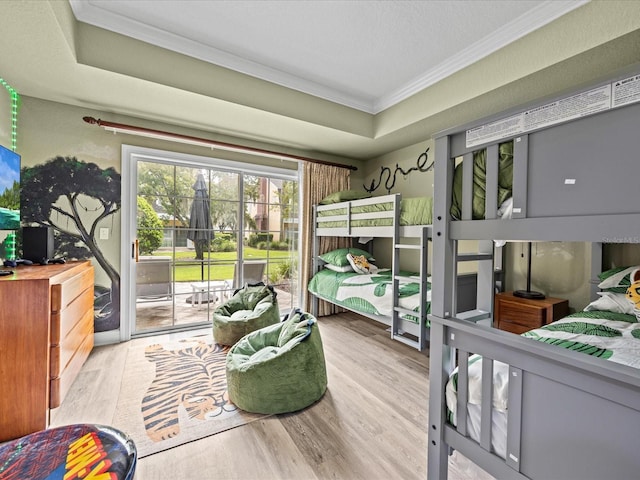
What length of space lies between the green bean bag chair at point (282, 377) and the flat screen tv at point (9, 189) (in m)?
2.07

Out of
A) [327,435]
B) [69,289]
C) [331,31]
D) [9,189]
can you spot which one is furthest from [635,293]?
[9,189]

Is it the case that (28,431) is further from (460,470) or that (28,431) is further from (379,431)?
(460,470)

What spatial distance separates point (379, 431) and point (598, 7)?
281cm

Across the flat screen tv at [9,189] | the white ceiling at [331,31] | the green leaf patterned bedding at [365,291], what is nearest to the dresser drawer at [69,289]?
the flat screen tv at [9,189]

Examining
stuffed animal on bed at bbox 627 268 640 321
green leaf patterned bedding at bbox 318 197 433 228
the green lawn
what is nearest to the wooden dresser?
the green lawn

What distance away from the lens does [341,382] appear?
7.49 ft

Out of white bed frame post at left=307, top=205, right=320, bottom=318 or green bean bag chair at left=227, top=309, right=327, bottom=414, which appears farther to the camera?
white bed frame post at left=307, top=205, right=320, bottom=318

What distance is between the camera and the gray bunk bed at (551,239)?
2.58 ft

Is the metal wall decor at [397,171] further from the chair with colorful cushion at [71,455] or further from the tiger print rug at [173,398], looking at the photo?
the chair with colorful cushion at [71,455]

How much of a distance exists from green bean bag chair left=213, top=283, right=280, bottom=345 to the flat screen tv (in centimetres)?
181

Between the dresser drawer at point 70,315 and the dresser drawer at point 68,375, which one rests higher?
the dresser drawer at point 70,315

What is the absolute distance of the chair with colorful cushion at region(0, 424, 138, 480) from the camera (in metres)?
0.98

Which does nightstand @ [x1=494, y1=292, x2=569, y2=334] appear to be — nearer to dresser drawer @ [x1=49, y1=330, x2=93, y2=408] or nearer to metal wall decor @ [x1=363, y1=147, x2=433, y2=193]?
metal wall decor @ [x1=363, y1=147, x2=433, y2=193]

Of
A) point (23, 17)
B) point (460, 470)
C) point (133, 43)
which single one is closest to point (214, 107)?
point (133, 43)
